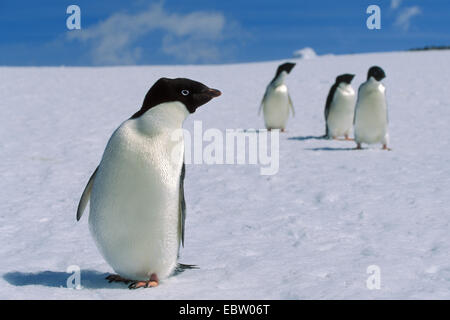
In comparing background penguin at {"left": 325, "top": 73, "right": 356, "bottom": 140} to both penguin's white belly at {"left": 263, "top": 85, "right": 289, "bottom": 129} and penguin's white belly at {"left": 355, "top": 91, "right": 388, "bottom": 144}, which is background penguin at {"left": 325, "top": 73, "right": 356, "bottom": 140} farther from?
penguin's white belly at {"left": 263, "top": 85, "right": 289, "bottom": 129}

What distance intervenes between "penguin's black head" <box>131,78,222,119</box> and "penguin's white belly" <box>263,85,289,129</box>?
6983 mm

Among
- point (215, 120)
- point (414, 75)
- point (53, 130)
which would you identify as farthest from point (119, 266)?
point (414, 75)

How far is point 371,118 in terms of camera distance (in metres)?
7.23

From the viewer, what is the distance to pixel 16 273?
2896 mm

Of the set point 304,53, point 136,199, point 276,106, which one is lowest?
point 136,199

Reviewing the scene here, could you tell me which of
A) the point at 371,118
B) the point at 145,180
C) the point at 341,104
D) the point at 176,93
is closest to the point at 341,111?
the point at 341,104

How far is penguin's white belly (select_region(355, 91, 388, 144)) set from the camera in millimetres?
7156

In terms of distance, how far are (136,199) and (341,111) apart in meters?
6.34
